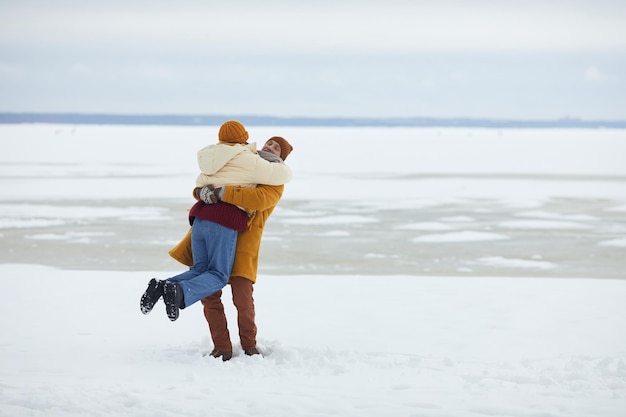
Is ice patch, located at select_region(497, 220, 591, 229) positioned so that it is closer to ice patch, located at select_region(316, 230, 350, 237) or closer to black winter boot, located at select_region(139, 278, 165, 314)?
ice patch, located at select_region(316, 230, 350, 237)

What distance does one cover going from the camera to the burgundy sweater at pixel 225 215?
18.5 feet

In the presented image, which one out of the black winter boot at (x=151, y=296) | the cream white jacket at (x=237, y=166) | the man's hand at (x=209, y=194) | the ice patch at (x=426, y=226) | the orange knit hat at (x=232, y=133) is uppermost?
the orange knit hat at (x=232, y=133)

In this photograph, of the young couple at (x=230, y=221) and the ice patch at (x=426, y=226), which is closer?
the young couple at (x=230, y=221)

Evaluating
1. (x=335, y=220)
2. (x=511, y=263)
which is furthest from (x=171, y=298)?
(x=335, y=220)

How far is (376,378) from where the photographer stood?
5328mm

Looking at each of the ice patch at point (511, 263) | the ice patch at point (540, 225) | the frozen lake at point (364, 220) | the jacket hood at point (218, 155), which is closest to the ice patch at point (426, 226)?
the frozen lake at point (364, 220)

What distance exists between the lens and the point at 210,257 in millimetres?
5680

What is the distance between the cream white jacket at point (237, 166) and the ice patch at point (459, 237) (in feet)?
23.5

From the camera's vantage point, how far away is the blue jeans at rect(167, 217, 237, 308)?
550cm

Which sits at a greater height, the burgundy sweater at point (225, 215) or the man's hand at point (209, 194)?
the man's hand at point (209, 194)

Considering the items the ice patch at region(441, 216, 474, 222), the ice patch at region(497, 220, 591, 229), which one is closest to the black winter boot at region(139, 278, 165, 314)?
the ice patch at region(497, 220, 591, 229)

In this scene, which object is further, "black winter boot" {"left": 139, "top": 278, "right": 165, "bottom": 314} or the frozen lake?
the frozen lake

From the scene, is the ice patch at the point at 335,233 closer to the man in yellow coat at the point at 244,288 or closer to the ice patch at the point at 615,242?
the ice patch at the point at 615,242

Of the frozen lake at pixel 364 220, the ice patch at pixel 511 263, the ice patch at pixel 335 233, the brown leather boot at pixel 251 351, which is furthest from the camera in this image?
the ice patch at pixel 335 233
